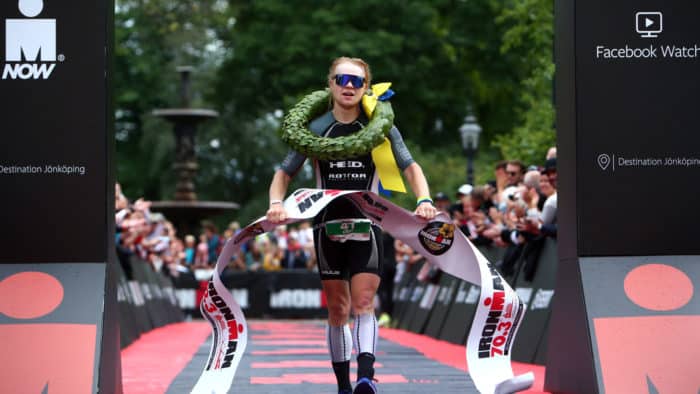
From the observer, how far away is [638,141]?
28.5 feet

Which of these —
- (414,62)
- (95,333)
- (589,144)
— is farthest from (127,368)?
(414,62)

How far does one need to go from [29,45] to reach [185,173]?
1286 inches

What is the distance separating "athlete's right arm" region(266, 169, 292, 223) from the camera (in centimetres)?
830

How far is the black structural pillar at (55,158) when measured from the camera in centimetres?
827

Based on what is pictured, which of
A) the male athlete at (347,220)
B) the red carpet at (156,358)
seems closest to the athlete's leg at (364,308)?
the male athlete at (347,220)

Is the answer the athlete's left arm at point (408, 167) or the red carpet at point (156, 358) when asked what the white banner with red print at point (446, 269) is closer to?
the athlete's left arm at point (408, 167)

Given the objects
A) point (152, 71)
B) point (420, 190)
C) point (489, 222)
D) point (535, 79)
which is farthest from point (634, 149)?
point (152, 71)

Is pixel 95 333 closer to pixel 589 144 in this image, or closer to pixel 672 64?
pixel 589 144

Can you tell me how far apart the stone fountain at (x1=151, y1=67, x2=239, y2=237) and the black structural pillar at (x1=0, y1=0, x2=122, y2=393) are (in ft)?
97.7

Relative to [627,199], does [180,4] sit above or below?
above

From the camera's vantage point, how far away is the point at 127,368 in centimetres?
1295

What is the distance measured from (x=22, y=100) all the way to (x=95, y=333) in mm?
1571

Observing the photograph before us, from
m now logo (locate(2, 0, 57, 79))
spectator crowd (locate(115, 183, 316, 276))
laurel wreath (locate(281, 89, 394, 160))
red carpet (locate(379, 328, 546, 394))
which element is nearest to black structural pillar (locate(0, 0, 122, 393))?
m now logo (locate(2, 0, 57, 79))

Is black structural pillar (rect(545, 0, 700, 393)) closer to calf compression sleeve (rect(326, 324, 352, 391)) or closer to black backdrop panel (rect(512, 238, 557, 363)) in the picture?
calf compression sleeve (rect(326, 324, 352, 391))
